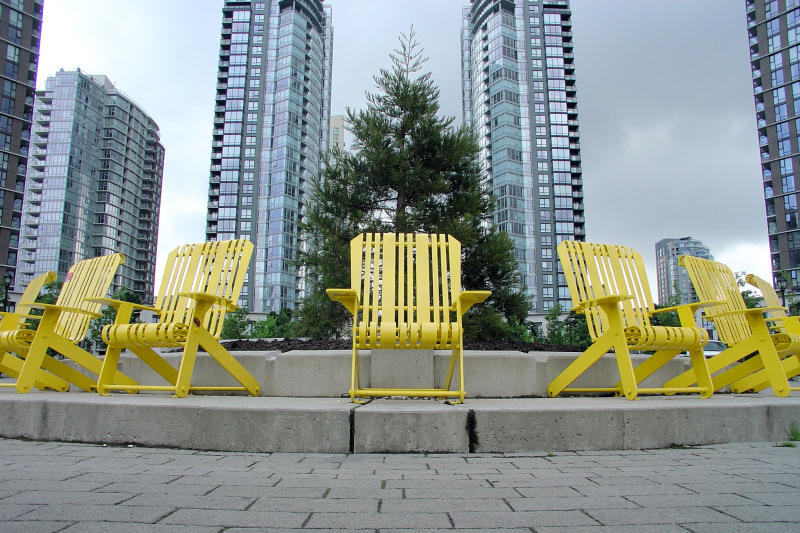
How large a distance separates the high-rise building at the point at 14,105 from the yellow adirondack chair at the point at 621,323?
6369 centimetres

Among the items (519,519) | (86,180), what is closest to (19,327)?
(519,519)

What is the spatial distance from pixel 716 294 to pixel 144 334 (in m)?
5.75

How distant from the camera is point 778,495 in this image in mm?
1902

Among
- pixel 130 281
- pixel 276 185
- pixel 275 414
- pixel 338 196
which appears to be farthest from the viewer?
pixel 130 281

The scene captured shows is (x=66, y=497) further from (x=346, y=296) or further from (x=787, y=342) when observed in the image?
(x=787, y=342)

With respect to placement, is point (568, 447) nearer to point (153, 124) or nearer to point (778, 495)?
point (778, 495)

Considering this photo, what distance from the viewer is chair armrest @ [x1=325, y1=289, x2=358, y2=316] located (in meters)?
3.32

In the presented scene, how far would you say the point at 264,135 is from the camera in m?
77.2

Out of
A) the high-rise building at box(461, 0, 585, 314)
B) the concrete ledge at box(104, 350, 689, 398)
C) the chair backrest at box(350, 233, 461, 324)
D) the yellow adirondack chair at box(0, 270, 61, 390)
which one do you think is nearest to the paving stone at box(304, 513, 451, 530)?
the chair backrest at box(350, 233, 461, 324)

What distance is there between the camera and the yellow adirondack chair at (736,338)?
13.3ft

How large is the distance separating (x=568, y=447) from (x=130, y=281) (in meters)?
121

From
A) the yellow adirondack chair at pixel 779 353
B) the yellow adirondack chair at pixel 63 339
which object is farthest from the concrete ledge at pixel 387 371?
the yellow adirondack chair at pixel 779 353

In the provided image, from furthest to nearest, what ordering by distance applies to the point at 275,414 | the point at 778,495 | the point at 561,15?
the point at 561,15 < the point at 275,414 < the point at 778,495

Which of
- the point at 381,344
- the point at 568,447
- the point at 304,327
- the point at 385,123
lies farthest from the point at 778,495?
the point at 385,123
